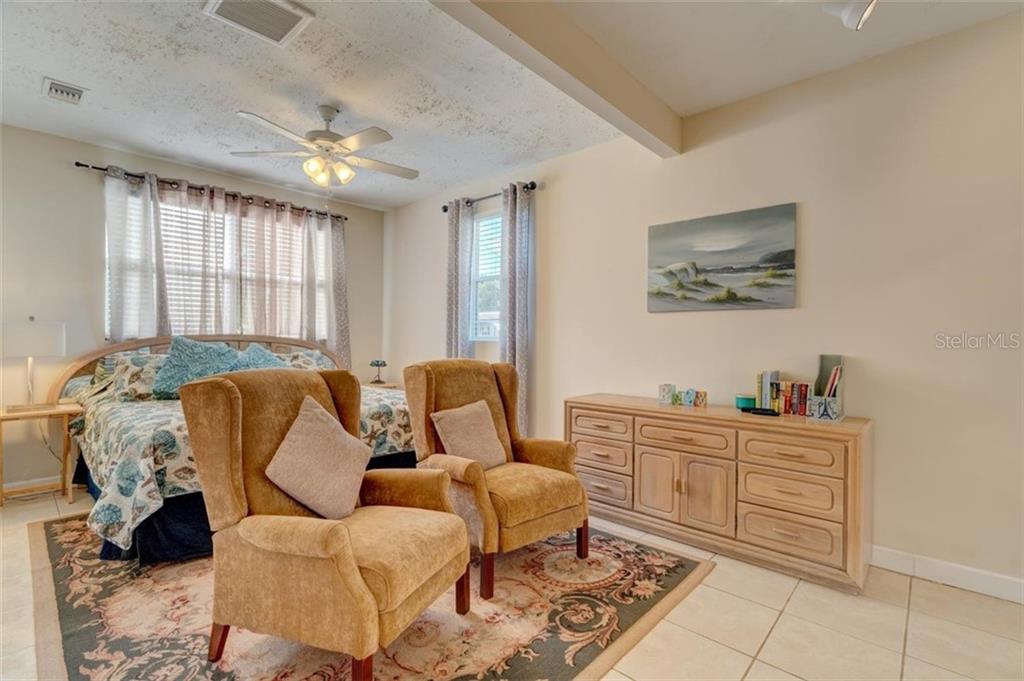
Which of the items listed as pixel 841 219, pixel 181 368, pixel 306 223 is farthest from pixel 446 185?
pixel 841 219

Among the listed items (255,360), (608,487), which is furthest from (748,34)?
(255,360)

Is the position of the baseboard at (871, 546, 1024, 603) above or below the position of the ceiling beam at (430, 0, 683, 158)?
below

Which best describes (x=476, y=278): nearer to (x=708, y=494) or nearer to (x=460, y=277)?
(x=460, y=277)

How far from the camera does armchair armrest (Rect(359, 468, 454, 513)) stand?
204cm

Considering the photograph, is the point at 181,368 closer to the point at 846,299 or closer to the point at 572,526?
the point at 572,526

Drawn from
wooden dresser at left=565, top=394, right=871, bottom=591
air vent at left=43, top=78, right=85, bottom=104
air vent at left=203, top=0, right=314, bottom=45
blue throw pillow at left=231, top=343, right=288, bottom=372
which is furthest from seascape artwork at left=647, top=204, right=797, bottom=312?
air vent at left=43, top=78, right=85, bottom=104

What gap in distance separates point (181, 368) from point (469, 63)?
305cm

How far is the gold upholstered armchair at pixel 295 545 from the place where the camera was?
150 cm

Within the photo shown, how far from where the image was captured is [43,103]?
10.6ft

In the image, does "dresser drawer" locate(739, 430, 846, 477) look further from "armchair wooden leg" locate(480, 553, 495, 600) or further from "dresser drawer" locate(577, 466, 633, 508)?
"armchair wooden leg" locate(480, 553, 495, 600)

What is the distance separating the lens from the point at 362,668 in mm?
1497

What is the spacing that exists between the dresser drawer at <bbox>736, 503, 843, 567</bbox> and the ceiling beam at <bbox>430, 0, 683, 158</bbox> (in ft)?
7.65

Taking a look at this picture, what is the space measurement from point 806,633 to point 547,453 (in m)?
1.40

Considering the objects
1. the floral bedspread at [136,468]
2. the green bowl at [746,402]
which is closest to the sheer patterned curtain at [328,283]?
the floral bedspread at [136,468]
